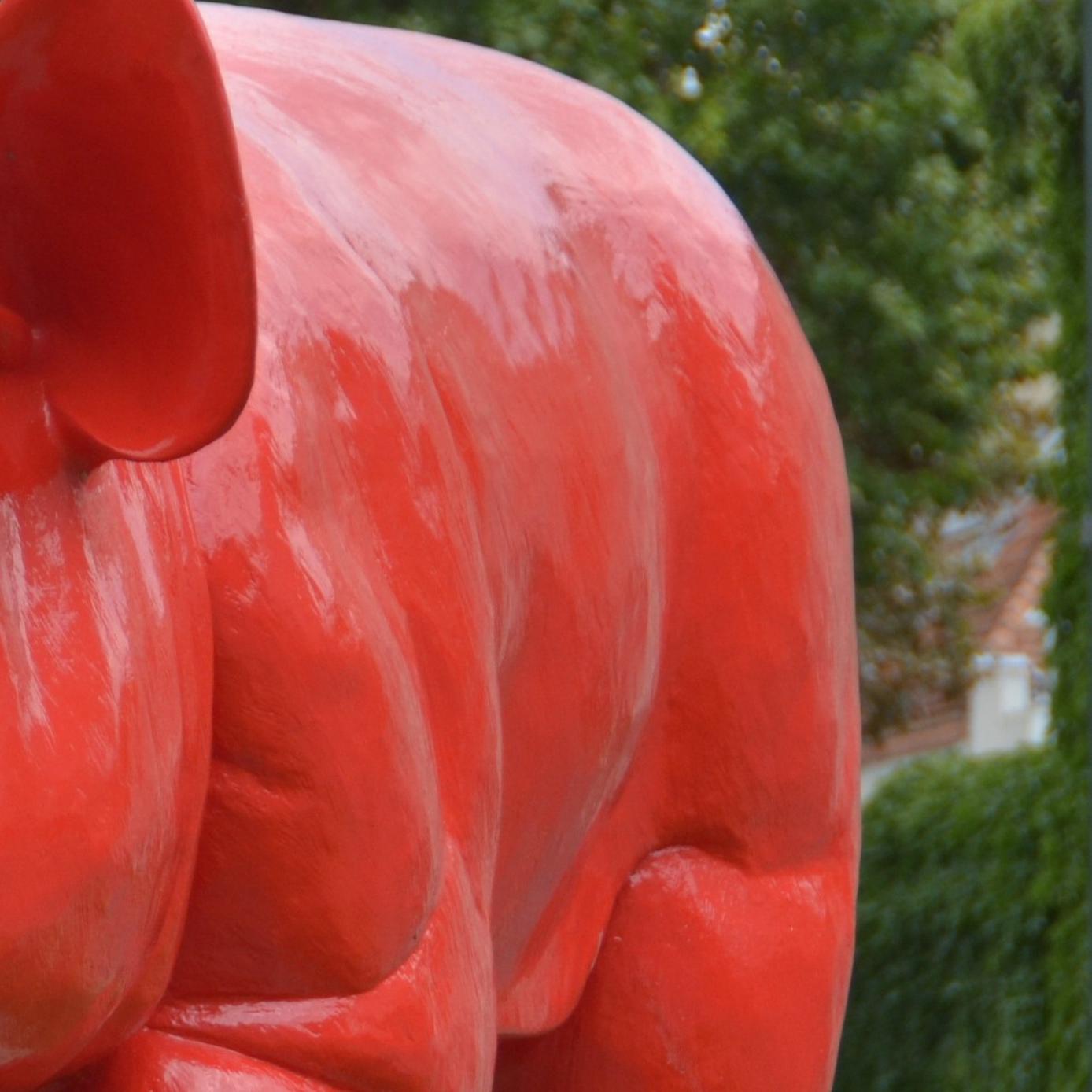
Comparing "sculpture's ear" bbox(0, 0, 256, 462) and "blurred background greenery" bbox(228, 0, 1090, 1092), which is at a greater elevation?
"sculpture's ear" bbox(0, 0, 256, 462)

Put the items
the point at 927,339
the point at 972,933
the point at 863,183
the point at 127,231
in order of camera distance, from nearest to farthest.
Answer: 1. the point at 127,231
2. the point at 972,933
3. the point at 863,183
4. the point at 927,339

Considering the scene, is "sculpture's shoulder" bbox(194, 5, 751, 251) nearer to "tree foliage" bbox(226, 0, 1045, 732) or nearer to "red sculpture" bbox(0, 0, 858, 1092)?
"red sculpture" bbox(0, 0, 858, 1092)

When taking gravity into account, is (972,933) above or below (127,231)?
below

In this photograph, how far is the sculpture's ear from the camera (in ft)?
4.17

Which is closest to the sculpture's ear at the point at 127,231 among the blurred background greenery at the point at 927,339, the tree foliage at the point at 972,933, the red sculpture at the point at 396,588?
the red sculpture at the point at 396,588

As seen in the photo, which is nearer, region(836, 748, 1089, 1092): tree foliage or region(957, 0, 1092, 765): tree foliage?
region(957, 0, 1092, 765): tree foliage

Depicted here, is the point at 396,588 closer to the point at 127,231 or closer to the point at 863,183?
the point at 127,231

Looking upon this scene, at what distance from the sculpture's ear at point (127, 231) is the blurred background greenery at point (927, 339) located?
5265 millimetres

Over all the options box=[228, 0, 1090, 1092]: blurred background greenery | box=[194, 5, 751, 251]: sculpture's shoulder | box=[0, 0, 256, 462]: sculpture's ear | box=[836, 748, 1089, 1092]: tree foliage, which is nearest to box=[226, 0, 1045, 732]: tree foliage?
box=[228, 0, 1090, 1092]: blurred background greenery

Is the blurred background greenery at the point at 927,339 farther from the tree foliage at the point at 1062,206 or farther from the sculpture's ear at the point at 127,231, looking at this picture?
the sculpture's ear at the point at 127,231

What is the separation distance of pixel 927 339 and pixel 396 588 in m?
8.21

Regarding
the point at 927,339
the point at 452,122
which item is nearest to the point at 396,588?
the point at 452,122

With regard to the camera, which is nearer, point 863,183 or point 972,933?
point 972,933

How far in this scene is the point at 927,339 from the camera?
968 centimetres
